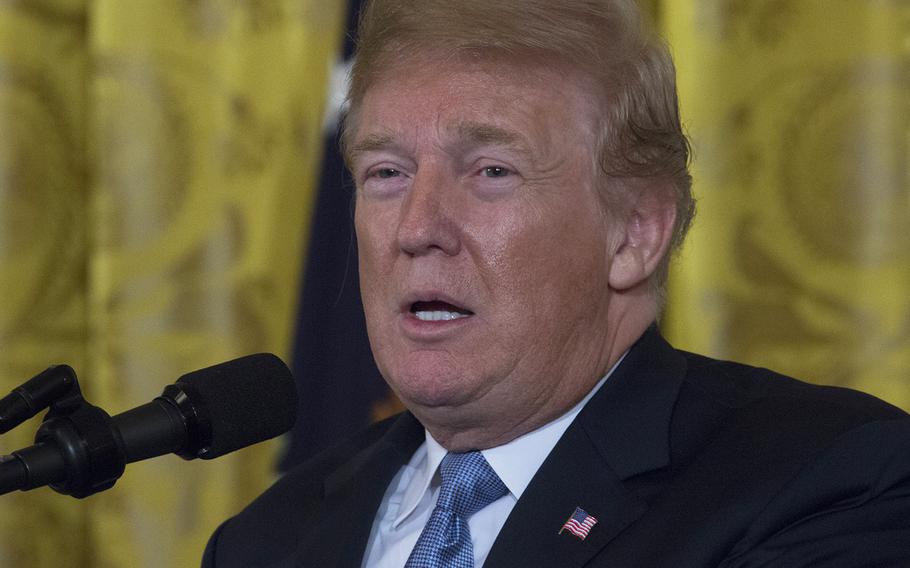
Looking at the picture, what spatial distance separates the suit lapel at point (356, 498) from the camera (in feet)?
6.81

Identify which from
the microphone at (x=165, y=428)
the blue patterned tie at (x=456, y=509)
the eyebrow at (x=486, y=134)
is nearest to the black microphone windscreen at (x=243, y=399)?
the microphone at (x=165, y=428)

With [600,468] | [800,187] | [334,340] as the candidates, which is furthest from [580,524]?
[334,340]

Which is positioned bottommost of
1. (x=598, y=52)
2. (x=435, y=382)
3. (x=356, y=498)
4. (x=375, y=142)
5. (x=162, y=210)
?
(x=356, y=498)

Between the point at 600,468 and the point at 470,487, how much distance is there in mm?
215

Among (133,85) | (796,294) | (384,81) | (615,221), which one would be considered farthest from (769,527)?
(133,85)

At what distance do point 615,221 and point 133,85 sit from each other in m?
1.43

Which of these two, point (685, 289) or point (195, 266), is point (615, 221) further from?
point (195, 266)

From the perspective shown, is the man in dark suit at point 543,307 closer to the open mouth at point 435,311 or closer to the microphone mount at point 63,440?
the open mouth at point 435,311

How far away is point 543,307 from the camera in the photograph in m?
1.90

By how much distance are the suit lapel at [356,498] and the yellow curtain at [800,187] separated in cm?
80

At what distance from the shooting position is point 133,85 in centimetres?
295

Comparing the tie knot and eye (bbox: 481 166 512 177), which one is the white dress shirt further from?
eye (bbox: 481 166 512 177)

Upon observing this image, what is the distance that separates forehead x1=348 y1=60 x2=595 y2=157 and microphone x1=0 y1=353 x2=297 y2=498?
0.48m

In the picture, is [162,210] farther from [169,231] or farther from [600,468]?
[600,468]
